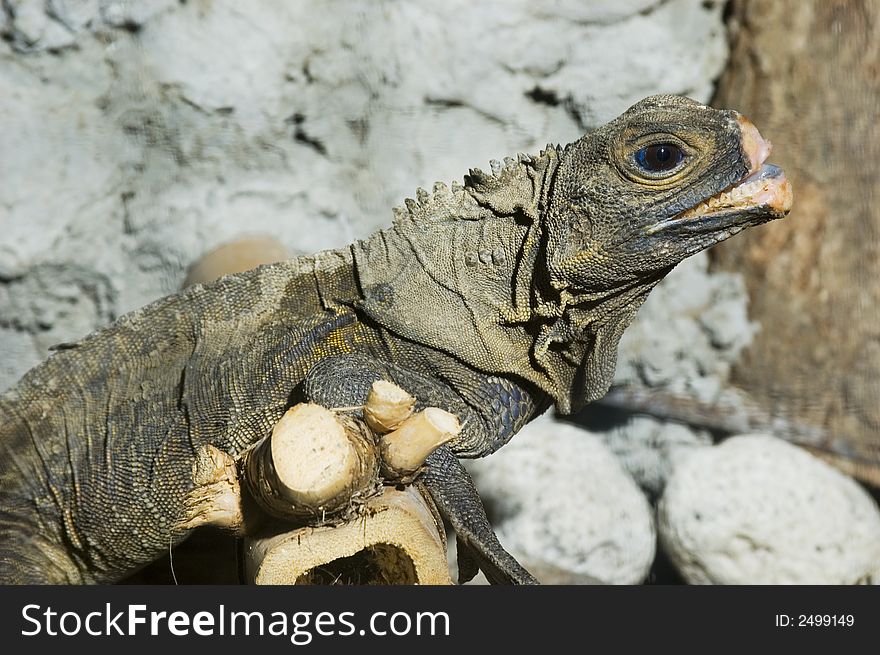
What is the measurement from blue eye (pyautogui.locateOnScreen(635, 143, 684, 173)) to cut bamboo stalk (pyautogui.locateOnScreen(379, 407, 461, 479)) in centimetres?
90

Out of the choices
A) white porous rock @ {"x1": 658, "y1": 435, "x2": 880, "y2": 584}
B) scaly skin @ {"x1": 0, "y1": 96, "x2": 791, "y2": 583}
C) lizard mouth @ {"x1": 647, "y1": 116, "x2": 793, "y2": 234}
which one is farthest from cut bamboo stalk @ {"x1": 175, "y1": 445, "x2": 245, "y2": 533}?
white porous rock @ {"x1": 658, "y1": 435, "x2": 880, "y2": 584}

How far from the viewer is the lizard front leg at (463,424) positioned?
95.9 inches

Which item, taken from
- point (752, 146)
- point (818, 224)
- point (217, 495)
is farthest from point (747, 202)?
point (818, 224)

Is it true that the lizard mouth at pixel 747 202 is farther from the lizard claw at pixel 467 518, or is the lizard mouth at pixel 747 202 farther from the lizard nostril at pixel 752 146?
the lizard claw at pixel 467 518

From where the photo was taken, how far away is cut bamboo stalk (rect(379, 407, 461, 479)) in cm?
229

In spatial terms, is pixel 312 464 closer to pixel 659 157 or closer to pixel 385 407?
pixel 385 407

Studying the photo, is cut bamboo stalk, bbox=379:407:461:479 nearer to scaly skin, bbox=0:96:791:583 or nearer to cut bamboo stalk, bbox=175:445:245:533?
scaly skin, bbox=0:96:791:583

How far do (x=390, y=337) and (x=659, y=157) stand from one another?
3.04ft

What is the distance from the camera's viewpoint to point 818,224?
16.3ft

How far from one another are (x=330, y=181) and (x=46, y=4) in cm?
159

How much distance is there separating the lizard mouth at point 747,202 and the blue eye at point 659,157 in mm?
134

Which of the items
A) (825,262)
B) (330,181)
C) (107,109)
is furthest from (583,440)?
(107,109)

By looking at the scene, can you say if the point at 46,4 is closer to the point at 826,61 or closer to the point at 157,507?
the point at 157,507

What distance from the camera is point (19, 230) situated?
457cm
